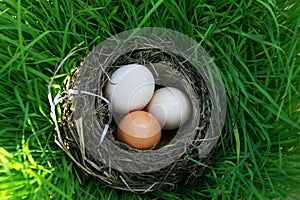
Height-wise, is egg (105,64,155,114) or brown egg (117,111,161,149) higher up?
egg (105,64,155,114)

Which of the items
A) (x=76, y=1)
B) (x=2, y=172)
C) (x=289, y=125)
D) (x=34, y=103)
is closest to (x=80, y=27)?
(x=76, y=1)

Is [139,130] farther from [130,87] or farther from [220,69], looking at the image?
[220,69]

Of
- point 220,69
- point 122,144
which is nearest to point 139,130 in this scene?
point 122,144

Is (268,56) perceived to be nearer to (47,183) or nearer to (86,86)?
(86,86)
